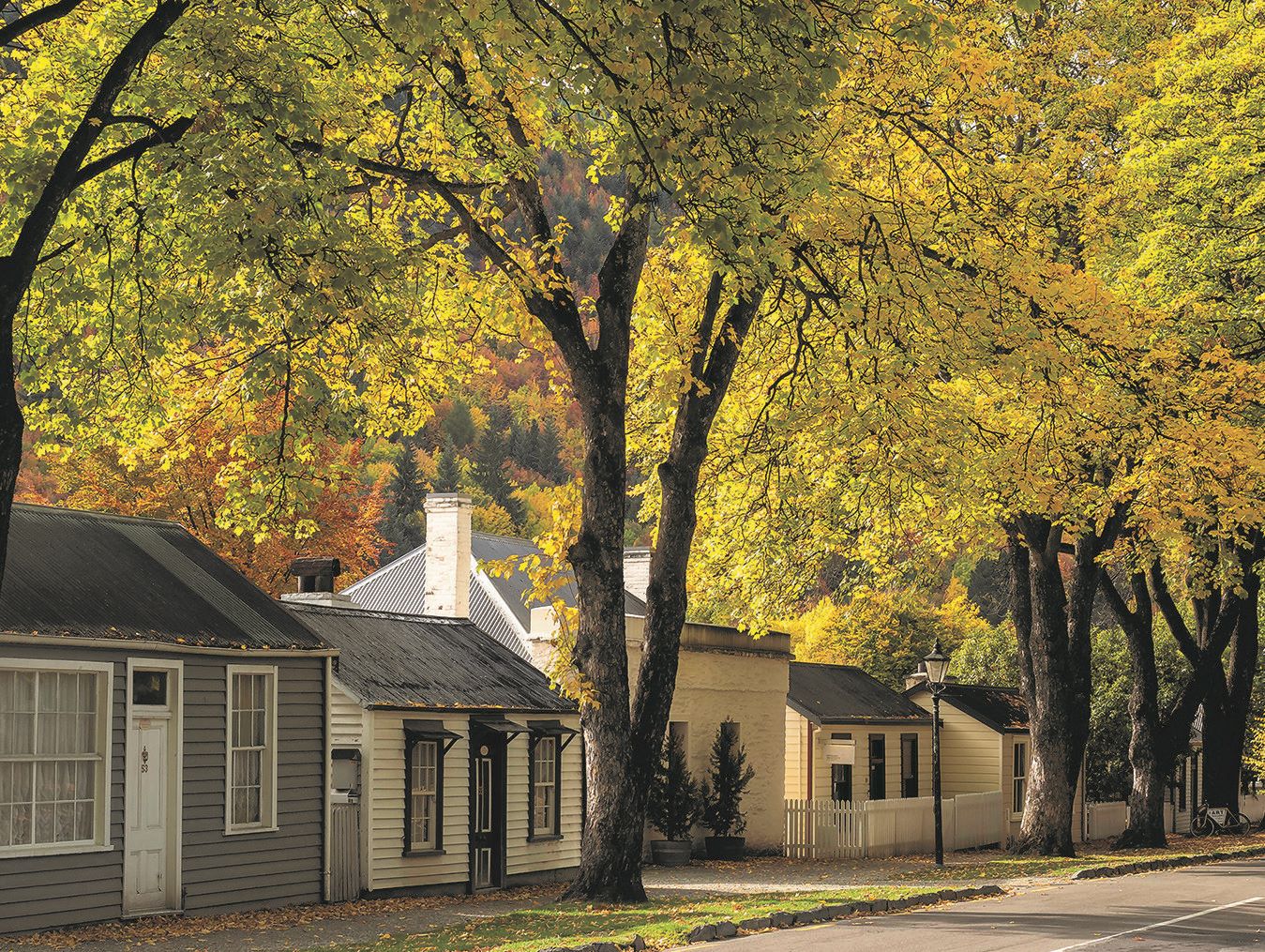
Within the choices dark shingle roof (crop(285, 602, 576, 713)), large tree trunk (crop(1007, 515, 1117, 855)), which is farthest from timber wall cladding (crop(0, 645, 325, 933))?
large tree trunk (crop(1007, 515, 1117, 855))

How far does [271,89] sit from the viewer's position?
1456cm

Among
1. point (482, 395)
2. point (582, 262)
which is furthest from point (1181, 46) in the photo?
point (582, 262)

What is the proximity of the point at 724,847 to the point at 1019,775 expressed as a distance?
13863mm

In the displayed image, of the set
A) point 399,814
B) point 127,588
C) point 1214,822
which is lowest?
point 1214,822

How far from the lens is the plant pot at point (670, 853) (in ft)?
104

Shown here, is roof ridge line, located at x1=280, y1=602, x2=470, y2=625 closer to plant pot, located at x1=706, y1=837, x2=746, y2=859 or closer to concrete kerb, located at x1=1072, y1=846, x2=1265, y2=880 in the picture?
plant pot, located at x1=706, y1=837, x2=746, y2=859

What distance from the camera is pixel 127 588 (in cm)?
2083

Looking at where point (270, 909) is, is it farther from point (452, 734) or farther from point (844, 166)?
point (844, 166)

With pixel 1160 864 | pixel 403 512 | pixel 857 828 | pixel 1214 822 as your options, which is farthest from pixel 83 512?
pixel 403 512

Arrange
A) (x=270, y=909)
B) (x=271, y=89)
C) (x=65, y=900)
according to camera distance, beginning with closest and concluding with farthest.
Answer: (x=271, y=89) → (x=65, y=900) → (x=270, y=909)

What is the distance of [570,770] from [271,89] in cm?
1746

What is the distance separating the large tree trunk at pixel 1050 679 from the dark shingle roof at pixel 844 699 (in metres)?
5.82

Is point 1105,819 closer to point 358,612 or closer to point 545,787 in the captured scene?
point 545,787

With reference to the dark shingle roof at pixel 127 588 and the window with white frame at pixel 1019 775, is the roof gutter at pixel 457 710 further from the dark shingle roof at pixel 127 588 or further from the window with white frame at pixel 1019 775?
the window with white frame at pixel 1019 775
